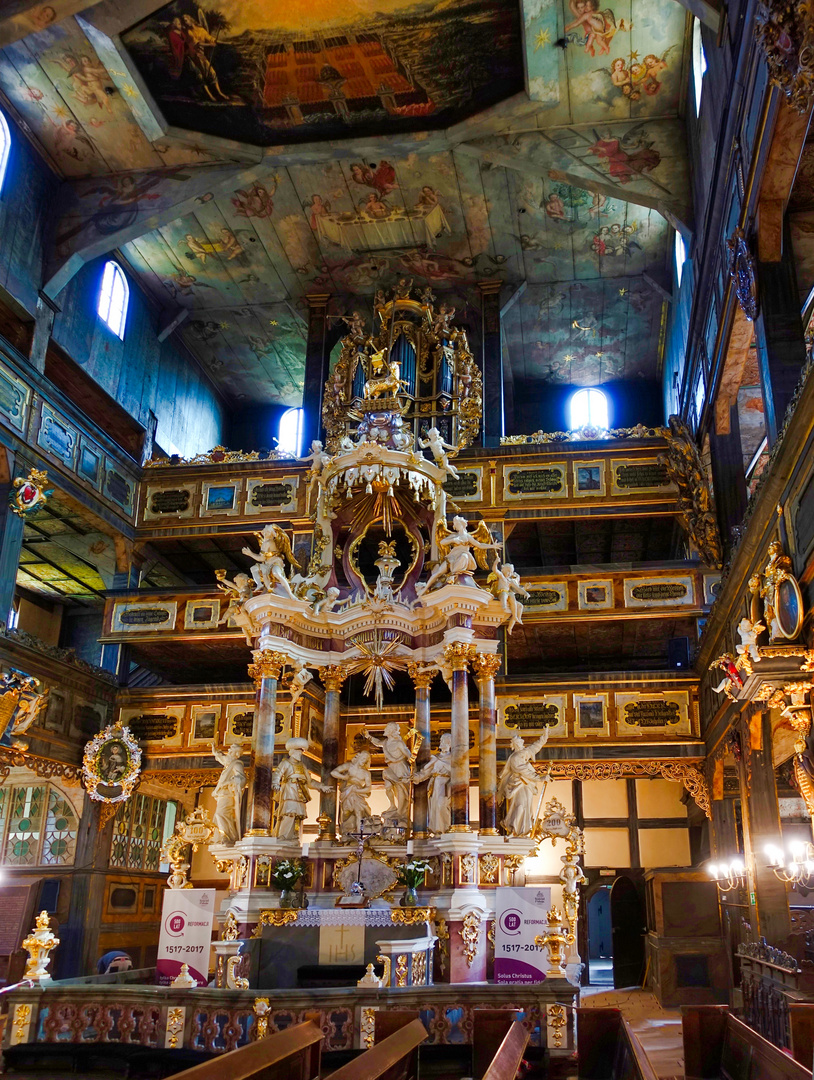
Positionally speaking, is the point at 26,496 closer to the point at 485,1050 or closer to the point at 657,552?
the point at 485,1050

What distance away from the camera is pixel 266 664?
1471 centimetres

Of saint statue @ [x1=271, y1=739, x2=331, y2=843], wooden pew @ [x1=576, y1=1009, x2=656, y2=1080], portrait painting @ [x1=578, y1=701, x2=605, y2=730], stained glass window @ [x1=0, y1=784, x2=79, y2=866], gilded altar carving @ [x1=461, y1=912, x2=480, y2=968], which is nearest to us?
wooden pew @ [x1=576, y1=1009, x2=656, y2=1080]

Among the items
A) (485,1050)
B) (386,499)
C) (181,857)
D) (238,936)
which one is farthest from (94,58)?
(485,1050)

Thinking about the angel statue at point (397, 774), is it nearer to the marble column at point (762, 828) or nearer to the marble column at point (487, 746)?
the marble column at point (487, 746)

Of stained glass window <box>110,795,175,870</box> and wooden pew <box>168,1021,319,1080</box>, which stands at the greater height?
stained glass window <box>110,795,175,870</box>

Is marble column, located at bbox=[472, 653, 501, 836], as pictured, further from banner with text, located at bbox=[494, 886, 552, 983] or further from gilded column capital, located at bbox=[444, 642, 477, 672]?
banner with text, located at bbox=[494, 886, 552, 983]

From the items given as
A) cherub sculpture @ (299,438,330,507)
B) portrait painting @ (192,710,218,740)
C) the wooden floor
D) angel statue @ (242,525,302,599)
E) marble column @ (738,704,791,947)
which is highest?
cherub sculpture @ (299,438,330,507)

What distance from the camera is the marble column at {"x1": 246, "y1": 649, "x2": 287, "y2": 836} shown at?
545 inches

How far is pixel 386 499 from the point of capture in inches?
635

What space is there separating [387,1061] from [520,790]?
9.88 meters

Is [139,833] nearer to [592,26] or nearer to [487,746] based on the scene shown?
[487,746]

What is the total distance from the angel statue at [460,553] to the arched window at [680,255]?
6.68 m

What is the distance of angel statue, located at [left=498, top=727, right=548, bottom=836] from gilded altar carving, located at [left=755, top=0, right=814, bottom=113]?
31.8ft

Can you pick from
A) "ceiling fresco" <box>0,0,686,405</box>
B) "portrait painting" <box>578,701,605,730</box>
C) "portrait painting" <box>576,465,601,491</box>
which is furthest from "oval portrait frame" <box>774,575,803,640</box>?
"portrait painting" <box>576,465,601,491</box>
